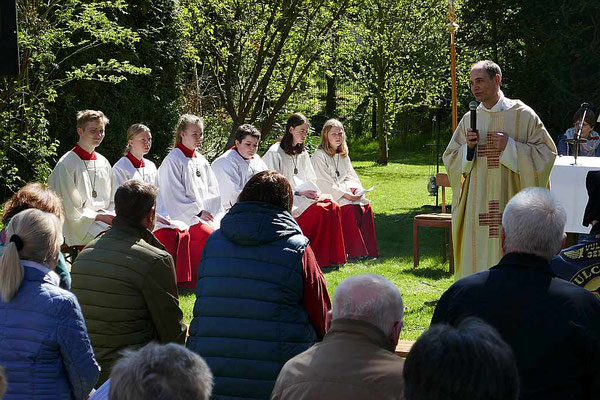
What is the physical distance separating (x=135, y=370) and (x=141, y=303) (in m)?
2.15

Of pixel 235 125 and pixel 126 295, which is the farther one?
pixel 235 125

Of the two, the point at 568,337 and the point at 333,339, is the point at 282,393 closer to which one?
the point at 333,339

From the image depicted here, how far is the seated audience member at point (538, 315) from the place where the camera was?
2879mm

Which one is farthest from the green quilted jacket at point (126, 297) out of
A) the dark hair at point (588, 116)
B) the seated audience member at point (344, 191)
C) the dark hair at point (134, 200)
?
the dark hair at point (588, 116)

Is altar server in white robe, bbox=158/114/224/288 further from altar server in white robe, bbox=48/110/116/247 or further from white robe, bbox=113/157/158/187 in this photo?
altar server in white robe, bbox=48/110/116/247

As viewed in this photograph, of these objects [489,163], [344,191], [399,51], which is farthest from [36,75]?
[399,51]

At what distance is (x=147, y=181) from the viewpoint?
26.5 feet

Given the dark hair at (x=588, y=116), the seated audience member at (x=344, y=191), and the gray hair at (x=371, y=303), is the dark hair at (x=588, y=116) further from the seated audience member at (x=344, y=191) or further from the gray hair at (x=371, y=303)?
the gray hair at (x=371, y=303)

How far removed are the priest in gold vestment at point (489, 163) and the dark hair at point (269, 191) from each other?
289cm

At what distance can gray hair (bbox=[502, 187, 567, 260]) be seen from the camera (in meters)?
3.12

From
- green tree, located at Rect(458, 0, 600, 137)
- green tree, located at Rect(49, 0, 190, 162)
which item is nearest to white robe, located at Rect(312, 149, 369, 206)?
green tree, located at Rect(49, 0, 190, 162)

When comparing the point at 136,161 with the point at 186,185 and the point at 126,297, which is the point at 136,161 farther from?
the point at 126,297

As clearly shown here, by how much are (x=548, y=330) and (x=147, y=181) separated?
575 centimetres

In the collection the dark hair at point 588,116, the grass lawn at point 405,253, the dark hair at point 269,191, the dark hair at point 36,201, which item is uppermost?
the dark hair at point 588,116
